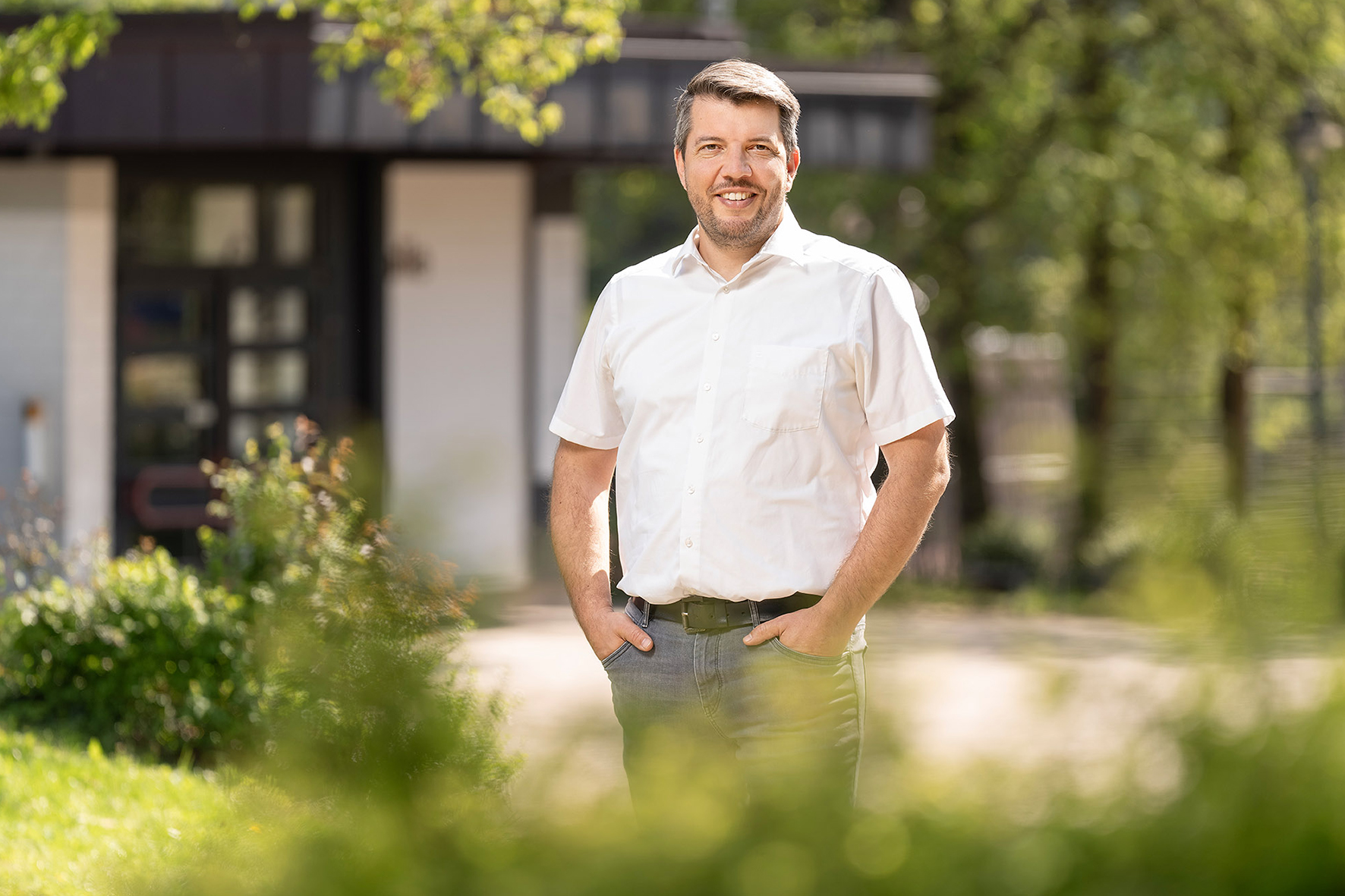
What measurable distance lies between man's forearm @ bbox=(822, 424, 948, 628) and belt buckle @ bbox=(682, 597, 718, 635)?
0.22 meters

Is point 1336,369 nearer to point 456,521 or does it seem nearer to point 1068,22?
point 1068,22

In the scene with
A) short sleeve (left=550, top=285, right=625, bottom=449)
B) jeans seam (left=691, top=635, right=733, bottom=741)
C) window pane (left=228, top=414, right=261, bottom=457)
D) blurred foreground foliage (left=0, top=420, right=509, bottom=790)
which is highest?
short sleeve (left=550, top=285, right=625, bottom=449)

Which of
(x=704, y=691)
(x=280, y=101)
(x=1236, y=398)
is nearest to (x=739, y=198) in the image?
(x=704, y=691)

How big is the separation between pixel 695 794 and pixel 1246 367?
15.9 meters

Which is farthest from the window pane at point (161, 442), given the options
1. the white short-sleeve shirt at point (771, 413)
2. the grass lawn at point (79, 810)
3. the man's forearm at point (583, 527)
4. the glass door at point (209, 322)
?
the white short-sleeve shirt at point (771, 413)

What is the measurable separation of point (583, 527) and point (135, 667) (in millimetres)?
3354

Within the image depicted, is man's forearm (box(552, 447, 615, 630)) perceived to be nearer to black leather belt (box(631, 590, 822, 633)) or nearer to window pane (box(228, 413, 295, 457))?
black leather belt (box(631, 590, 822, 633))

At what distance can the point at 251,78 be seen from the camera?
8594mm

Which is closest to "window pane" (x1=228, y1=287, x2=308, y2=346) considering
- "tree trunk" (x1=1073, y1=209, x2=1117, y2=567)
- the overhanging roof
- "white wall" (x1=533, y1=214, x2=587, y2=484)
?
the overhanging roof

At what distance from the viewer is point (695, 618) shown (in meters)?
2.61

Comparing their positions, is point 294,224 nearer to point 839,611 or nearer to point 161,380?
point 161,380

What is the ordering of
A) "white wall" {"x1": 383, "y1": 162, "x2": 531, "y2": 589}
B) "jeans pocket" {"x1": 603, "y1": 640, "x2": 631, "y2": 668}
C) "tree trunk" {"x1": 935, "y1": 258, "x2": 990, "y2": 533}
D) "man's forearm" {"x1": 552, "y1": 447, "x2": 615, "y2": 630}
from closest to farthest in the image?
"jeans pocket" {"x1": 603, "y1": 640, "x2": 631, "y2": 668}
"man's forearm" {"x1": 552, "y1": 447, "x2": 615, "y2": 630}
"white wall" {"x1": 383, "y1": 162, "x2": 531, "y2": 589}
"tree trunk" {"x1": 935, "y1": 258, "x2": 990, "y2": 533}

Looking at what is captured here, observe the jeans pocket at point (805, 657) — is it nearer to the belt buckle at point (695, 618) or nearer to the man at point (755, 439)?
the man at point (755, 439)

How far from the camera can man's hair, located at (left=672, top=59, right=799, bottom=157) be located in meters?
2.65
